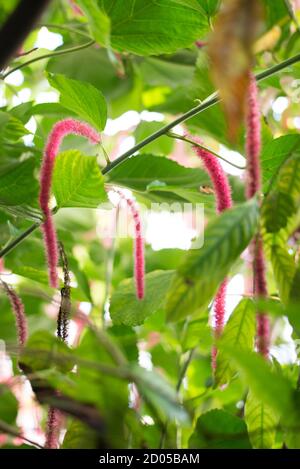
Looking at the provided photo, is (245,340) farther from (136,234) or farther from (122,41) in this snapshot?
(122,41)

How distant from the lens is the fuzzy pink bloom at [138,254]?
481 millimetres

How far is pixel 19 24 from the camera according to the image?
0.27 meters

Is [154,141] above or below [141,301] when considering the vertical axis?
above

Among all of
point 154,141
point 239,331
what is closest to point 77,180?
point 239,331

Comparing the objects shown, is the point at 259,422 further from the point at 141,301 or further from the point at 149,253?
the point at 149,253

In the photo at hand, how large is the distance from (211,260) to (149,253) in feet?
1.88

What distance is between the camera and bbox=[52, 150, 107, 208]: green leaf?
529 mm

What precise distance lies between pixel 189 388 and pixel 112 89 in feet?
1.50

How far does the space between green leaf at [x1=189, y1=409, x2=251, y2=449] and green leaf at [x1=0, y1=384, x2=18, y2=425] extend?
0.56 feet

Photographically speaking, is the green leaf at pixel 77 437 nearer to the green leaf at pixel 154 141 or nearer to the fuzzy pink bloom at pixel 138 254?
the fuzzy pink bloom at pixel 138 254

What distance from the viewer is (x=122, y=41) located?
23.1 inches

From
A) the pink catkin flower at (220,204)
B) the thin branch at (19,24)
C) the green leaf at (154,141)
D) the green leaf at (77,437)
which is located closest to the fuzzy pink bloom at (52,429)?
the green leaf at (77,437)

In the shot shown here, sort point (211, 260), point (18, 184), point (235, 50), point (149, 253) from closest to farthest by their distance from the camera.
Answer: point (235, 50) → point (211, 260) → point (18, 184) → point (149, 253)

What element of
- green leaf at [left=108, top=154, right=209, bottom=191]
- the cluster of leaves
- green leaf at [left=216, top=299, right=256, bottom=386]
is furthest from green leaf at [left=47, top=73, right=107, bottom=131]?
green leaf at [left=216, top=299, right=256, bottom=386]
